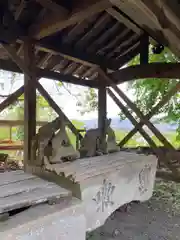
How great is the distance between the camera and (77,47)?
4301 millimetres

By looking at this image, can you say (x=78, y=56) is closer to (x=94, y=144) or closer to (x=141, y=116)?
(x=141, y=116)

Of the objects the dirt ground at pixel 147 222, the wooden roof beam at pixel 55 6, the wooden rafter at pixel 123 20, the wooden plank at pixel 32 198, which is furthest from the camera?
the wooden rafter at pixel 123 20

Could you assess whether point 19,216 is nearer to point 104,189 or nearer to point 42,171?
point 42,171

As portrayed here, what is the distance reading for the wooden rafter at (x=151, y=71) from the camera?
391 cm

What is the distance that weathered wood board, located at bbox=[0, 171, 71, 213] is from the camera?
1.35 meters

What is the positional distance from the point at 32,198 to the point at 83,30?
3312 millimetres

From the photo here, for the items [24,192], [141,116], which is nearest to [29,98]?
[141,116]

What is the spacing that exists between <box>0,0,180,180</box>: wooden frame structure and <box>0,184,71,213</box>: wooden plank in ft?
3.04

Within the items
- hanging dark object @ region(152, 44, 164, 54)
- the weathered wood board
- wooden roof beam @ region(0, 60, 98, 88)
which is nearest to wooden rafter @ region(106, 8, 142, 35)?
hanging dark object @ region(152, 44, 164, 54)

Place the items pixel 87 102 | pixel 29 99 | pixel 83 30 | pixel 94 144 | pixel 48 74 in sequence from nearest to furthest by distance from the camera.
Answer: pixel 94 144 < pixel 29 99 < pixel 83 30 < pixel 48 74 < pixel 87 102

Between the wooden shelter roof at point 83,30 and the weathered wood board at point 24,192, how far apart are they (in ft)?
4.28

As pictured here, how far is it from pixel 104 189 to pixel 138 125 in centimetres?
247

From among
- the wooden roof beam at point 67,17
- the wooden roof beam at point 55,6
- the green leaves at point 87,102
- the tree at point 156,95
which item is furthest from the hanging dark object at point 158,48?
the green leaves at point 87,102

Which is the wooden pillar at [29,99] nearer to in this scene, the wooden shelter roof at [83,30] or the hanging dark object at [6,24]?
the wooden shelter roof at [83,30]
